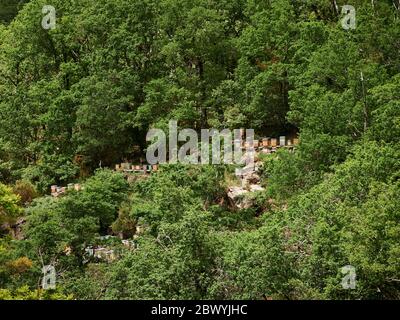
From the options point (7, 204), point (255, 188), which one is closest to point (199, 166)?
point (255, 188)

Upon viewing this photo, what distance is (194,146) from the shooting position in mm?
36688

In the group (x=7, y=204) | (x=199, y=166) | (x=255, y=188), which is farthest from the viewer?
(x=255, y=188)

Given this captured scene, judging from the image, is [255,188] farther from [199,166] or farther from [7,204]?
[7,204]

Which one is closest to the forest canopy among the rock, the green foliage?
the green foliage

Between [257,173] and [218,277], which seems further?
[257,173]

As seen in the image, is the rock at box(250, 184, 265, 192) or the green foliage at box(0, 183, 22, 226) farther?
the rock at box(250, 184, 265, 192)

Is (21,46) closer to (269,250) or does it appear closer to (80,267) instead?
(80,267)

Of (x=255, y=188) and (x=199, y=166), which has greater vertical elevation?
(x=199, y=166)

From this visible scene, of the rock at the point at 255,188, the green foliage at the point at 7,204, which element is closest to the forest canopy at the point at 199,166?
the green foliage at the point at 7,204

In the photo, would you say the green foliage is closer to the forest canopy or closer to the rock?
the forest canopy

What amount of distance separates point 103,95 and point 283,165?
536 inches

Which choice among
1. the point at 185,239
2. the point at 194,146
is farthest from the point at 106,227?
the point at 185,239

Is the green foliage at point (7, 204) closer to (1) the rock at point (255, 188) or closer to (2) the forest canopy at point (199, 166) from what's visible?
(2) the forest canopy at point (199, 166)

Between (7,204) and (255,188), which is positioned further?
(255,188)
